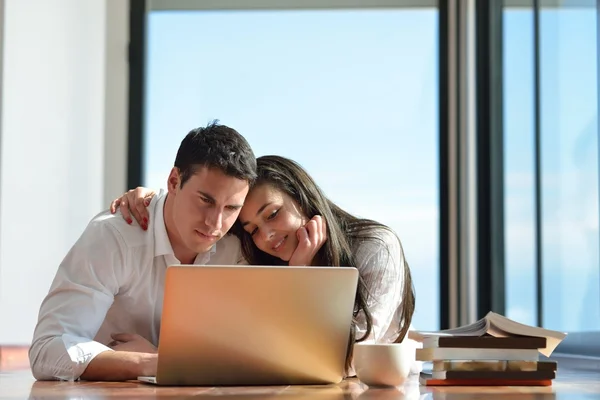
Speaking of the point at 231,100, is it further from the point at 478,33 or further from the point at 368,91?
the point at 478,33

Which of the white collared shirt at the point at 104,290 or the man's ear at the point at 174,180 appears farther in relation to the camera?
the man's ear at the point at 174,180

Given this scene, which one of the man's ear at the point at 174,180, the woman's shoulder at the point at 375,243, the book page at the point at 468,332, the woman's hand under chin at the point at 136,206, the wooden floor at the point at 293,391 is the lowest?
the wooden floor at the point at 293,391

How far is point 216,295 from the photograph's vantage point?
1697mm

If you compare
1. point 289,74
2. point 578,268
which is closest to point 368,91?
point 289,74

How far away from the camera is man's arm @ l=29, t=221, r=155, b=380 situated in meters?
1.96

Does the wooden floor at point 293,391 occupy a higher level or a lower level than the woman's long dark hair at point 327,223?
lower

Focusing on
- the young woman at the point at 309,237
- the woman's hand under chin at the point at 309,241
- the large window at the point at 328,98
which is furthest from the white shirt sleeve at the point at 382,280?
the large window at the point at 328,98

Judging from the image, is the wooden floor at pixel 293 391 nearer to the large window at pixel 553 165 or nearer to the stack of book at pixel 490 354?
the stack of book at pixel 490 354

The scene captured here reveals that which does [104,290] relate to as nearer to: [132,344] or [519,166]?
[132,344]

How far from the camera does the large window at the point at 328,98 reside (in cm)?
454

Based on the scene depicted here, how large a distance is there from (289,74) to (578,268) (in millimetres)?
2113

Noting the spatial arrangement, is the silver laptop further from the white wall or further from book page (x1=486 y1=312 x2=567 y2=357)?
the white wall

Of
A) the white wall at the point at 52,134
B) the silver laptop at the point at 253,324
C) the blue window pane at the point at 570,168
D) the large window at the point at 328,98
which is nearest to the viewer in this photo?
the silver laptop at the point at 253,324

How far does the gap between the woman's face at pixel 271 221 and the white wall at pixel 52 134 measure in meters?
1.40
